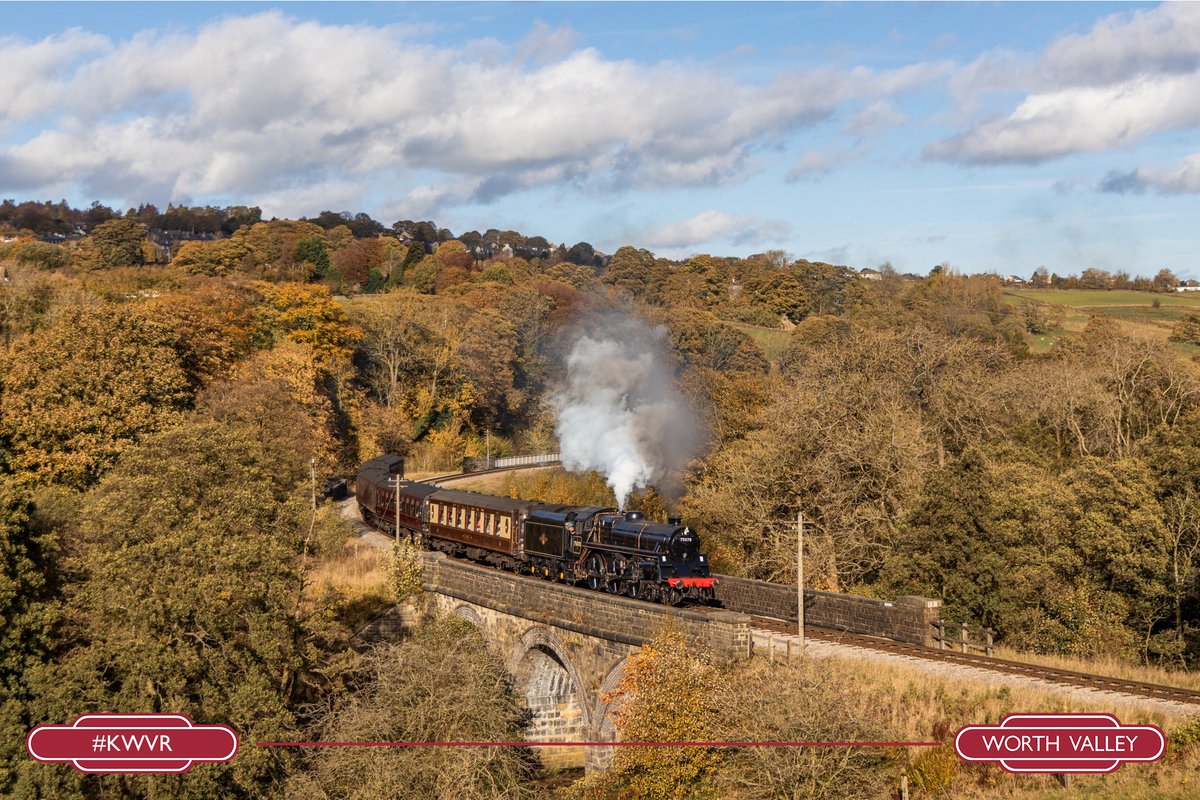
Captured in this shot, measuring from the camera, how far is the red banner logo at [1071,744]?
1571cm

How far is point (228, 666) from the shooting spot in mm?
24109

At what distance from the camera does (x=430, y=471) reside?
217ft

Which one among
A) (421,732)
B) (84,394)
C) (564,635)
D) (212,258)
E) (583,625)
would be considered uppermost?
(212,258)

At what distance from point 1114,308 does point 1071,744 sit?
286 feet

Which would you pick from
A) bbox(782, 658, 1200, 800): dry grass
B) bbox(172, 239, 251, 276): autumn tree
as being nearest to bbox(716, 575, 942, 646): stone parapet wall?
bbox(782, 658, 1200, 800): dry grass

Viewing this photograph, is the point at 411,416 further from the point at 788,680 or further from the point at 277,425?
the point at 788,680

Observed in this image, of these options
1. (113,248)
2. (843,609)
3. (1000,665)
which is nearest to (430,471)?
(843,609)

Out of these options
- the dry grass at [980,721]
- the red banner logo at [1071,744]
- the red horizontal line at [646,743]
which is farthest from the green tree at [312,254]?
the red banner logo at [1071,744]

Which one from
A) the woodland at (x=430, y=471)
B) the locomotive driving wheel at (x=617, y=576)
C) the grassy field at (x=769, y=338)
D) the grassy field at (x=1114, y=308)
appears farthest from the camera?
the grassy field at (x=769, y=338)

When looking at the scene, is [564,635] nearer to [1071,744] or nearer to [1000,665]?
[1000,665]

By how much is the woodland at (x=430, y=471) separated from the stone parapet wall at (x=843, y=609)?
499cm

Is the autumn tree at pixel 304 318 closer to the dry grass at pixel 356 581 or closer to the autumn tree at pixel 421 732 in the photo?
the dry grass at pixel 356 581

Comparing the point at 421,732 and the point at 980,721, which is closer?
the point at 980,721

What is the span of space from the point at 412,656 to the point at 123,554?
277 inches
